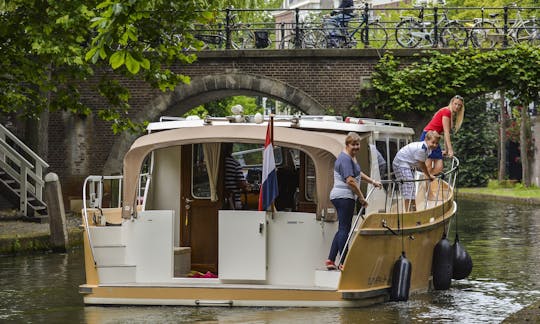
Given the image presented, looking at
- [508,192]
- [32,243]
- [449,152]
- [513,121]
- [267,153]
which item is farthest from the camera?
[513,121]

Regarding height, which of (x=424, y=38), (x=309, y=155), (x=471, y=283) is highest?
(x=424, y=38)

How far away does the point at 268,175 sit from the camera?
512 inches

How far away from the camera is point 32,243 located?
2105 cm

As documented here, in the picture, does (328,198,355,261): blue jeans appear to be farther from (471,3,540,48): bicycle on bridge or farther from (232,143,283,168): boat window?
(471,3,540,48): bicycle on bridge

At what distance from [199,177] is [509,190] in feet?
96.7

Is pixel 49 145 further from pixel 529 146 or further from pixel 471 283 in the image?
pixel 529 146

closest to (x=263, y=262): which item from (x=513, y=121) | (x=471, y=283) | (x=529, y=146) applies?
(x=471, y=283)

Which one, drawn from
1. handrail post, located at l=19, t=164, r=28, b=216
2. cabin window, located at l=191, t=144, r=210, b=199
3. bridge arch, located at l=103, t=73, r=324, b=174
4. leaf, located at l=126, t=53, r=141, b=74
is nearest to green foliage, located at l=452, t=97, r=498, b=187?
bridge arch, located at l=103, t=73, r=324, b=174

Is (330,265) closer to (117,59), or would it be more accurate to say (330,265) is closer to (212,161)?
(212,161)

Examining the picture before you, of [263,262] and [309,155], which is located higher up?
[309,155]

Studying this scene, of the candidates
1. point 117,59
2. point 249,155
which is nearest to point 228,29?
point 249,155

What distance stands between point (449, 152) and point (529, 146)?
34297 mm

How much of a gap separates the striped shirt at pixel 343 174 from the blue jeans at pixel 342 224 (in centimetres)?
6

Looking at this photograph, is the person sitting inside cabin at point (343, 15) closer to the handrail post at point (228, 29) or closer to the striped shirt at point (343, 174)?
the handrail post at point (228, 29)
